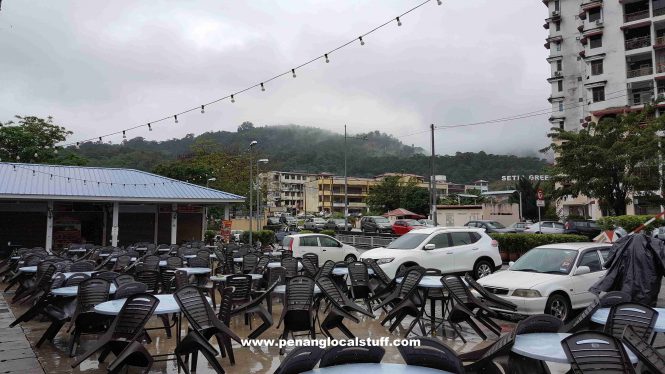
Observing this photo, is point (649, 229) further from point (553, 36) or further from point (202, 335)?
point (553, 36)

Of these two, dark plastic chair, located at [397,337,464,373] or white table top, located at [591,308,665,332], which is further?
white table top, located at [591,308,665,332]

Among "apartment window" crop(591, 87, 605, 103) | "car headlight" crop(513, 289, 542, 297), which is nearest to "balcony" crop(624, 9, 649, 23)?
"apartment window" crop(591, 87, 605, 103)

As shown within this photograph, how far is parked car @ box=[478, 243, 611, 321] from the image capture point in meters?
7.86

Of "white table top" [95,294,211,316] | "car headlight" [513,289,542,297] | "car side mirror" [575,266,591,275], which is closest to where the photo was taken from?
"white table top" [95,294,211,316]

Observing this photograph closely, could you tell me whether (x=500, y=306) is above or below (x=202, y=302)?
below

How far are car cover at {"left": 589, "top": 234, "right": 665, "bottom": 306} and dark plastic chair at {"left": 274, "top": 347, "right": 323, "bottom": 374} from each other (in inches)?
193

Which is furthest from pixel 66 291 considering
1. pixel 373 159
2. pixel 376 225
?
pixel 373 159

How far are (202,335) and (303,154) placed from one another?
115513mm

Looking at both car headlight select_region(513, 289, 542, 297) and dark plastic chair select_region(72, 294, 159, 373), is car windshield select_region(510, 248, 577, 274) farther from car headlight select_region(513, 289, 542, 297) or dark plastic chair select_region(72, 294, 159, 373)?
dark plastic chair select_region(72, 294, 159, 373)

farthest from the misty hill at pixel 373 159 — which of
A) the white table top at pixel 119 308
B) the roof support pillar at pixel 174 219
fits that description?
the white table top at pixel 119 308

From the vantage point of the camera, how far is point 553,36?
6191 centimetres

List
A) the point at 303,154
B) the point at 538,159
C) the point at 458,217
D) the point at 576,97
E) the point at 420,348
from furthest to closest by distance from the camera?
the point at 303,154, the point at 538,159, the point at 576,97, the point at 458,217, the point at 420,348

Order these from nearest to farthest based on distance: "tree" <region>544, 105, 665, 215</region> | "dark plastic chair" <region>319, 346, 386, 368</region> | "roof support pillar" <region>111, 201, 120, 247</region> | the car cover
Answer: "dark plastic chair" <region>319, 346, 386, 368</region>
the car cover
"roof support pillar" <region>111, 201, 120, 247</region>
"tree" <region>544, 105, 665, 215</region>

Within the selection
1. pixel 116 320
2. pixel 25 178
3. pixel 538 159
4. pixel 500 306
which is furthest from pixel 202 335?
pixel 538 159
